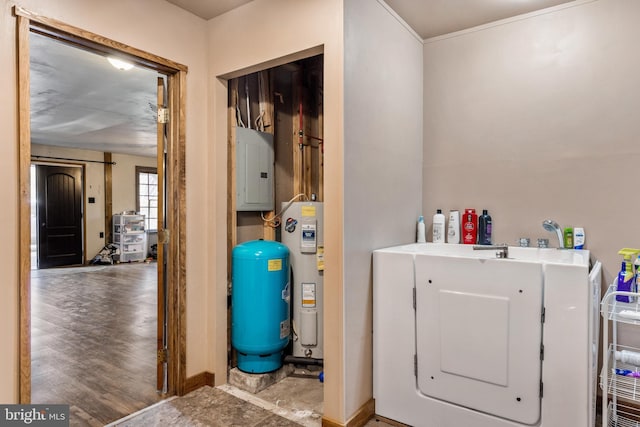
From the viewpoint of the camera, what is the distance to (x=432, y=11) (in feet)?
8.20

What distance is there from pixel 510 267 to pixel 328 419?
1247 mm

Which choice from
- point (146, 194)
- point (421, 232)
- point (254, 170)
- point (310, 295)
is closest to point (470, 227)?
point (421, 232)

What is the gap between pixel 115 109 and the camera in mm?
5305

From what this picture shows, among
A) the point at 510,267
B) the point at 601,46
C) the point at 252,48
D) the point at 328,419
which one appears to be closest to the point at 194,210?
the point at 252,48

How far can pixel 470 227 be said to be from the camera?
272cm

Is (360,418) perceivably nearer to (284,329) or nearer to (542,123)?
(284,329)

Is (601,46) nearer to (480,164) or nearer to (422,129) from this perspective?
(480,164)

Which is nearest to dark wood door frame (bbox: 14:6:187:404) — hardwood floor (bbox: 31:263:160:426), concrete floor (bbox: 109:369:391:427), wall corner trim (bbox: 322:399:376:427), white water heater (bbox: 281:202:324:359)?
concrete floor (bbox: 109:369:391:427)

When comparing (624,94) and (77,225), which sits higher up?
(624,94)

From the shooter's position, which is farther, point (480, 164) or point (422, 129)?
point (422, 129)

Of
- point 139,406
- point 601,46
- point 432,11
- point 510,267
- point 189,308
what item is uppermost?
point 432,11

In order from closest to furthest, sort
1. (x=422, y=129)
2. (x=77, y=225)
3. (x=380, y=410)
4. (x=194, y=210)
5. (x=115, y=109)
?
(x=380, y=410) < (x=194, y=210) < (x=422, y=129) < (x=115, y=109) < (x=77, y=225)

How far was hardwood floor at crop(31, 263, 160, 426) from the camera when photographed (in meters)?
2.48

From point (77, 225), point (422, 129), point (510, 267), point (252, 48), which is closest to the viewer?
point (510, 267)
